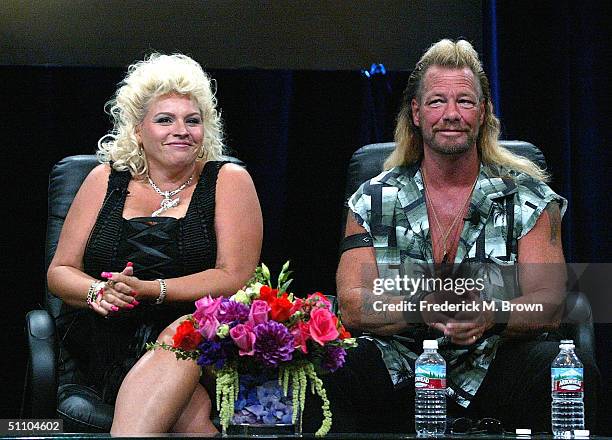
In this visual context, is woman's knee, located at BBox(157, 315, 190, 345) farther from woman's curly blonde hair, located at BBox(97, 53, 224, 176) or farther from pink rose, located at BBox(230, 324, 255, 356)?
pink rose, located at BBox(230, 324, 255, 356)

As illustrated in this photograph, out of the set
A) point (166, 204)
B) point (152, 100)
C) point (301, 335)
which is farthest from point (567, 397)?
point (152, 100)

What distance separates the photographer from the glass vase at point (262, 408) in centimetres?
188

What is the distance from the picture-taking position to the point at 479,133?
276 centimetres

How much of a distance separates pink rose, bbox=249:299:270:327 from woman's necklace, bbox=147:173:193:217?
994 millimetres

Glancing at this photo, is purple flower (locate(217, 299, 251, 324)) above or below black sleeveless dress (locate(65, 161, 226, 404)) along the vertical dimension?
below

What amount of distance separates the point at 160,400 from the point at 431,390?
1.91ft

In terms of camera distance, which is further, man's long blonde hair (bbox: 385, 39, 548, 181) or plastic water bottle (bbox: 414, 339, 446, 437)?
man's long blonde hair (bbox: 385, 39, 548, 181)

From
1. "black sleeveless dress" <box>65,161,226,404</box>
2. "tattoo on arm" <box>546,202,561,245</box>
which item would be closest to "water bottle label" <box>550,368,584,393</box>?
"tattoo on arm" <box>546,202,561,245</box>

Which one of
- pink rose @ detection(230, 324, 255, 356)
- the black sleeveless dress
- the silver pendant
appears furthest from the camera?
the silver pendant

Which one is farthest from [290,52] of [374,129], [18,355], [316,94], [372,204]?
[18,355]

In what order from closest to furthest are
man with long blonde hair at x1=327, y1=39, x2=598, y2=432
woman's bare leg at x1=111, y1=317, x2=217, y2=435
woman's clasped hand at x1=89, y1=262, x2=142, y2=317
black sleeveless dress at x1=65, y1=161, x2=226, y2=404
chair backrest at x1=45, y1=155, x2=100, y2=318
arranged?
woman's bare leg at x1=111, y1=317, x2=217, y2=435
man with long blonde hair at x1=327, y1=39, x2=598, y2=432
woman's clasped hand at x1=89, y1=262, x2=142, y2=317
black sleeveless dress at x1=65, y1=161, x2=226, y2=404
chair backrest at x1=45, y1=155, x2=100, y2=318

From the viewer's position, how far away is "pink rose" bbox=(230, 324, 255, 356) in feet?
6.04

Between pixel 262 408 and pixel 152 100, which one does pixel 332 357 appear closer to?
pixel 262 408

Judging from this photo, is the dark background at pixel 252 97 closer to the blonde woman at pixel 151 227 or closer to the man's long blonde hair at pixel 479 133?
the blonde woman at pixel 151 227
